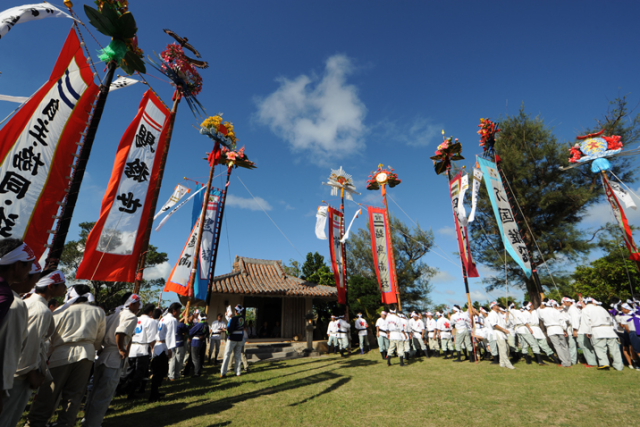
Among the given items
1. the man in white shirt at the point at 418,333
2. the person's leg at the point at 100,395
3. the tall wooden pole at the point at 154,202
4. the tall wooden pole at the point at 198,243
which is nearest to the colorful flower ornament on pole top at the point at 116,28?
the tall wooden pole at the point at 154,202

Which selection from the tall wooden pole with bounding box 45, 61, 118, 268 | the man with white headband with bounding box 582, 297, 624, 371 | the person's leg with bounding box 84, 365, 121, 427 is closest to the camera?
the person's leg with bounding box 84, 365, 121, 427

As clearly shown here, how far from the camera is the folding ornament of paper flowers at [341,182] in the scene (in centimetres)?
1655

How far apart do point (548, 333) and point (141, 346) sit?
10812 mm

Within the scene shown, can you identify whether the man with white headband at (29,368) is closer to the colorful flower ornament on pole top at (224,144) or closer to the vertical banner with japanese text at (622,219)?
the colorful flower ornament on pole top at (224,144)

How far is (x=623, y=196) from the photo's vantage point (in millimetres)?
11266

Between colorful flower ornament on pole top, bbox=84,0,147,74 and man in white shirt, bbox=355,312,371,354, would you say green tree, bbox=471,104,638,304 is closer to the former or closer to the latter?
man in white shirt, bbox=355,312,371,354

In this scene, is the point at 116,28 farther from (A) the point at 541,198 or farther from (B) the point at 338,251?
(A) the point at 541,198

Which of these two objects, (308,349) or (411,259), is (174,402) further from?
(411,259)

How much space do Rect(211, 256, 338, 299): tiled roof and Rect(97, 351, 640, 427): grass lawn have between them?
6448 mm

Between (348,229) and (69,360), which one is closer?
(69,360)

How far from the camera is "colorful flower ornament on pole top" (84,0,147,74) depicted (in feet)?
20.2

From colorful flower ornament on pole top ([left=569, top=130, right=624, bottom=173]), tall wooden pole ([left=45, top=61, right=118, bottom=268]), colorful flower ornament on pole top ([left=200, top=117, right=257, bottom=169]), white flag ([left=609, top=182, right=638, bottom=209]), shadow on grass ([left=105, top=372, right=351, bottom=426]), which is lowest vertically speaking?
shadow on grass ([left=105, top=372, right=351, bottom=426])

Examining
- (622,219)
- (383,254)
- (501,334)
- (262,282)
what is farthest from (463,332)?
(262,282)

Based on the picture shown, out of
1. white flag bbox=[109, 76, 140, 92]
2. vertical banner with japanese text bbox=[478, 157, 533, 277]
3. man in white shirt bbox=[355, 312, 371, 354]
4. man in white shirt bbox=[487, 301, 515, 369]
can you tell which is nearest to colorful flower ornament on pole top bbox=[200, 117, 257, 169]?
white flag bbox=[109, 76, 140, 92]
